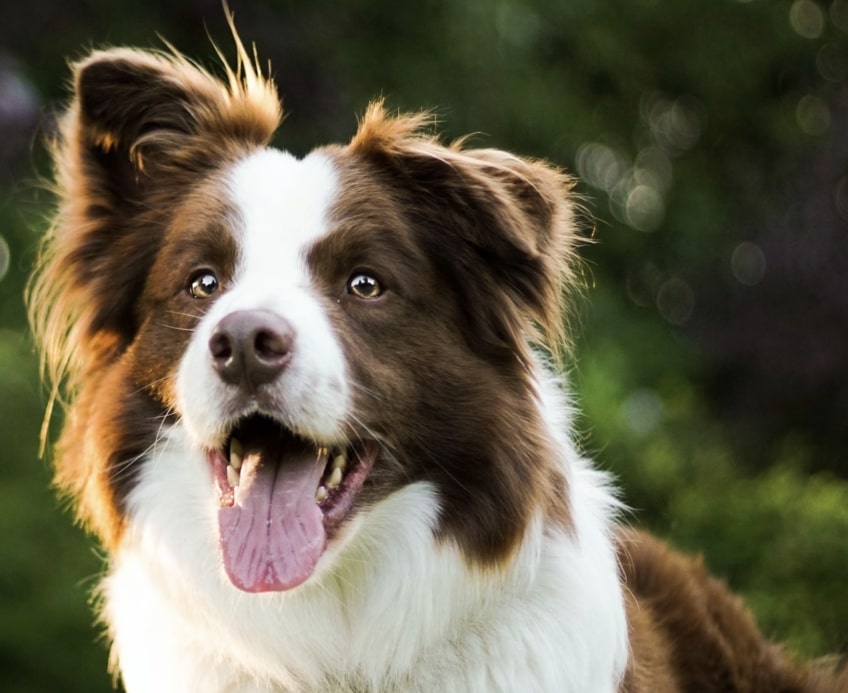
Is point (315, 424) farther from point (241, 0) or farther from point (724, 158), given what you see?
point (724, 158)

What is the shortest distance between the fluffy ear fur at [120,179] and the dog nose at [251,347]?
0.85m

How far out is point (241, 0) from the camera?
426 inches

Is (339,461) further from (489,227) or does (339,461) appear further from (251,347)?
(489,227)

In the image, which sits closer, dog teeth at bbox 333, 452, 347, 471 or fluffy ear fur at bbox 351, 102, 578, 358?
dog teeth at bbox 333, 452, 347, 471

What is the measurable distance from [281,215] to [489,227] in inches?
24.8

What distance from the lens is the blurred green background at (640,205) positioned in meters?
7.29

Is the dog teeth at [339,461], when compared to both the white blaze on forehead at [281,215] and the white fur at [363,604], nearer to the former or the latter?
the white fur at [363,604]

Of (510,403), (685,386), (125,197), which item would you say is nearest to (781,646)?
(510,403)

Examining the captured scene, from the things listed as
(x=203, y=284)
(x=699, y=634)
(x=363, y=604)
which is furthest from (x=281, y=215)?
(x=699, y=634)

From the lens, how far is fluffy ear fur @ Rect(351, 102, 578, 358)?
374cm

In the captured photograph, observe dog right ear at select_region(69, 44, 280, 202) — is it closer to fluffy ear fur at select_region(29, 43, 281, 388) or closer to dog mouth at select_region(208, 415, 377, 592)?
fluffy ear fur at select_region(29, 43, 281, 388)

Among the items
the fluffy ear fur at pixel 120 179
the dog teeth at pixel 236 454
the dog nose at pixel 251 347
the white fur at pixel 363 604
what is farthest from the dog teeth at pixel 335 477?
the fluffy ear fur at pixel 120 179

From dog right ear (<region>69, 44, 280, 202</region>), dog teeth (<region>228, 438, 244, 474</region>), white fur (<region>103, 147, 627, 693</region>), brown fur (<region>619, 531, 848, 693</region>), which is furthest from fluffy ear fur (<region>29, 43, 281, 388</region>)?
brown fur (<region>619, 531, 848, 693</region>)

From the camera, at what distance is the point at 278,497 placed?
345 centimetres
